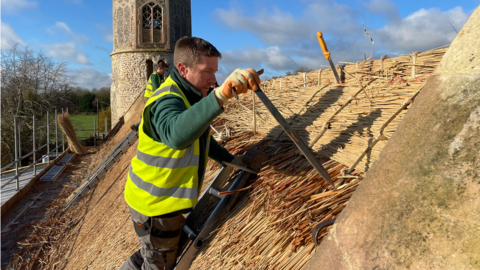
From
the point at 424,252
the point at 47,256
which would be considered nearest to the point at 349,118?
the point at 424,252

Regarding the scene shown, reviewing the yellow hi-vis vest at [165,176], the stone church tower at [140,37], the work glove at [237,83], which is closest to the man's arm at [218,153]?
the yellow hi-vis vest at [165,176]

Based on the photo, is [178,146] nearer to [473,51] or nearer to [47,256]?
[473,51]

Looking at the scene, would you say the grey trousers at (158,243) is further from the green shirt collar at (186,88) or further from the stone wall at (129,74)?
the stone wall at (129,74)

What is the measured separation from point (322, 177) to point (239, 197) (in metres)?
0.66

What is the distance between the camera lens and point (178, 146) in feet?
4.43

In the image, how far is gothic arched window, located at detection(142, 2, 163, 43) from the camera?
50.2 feet

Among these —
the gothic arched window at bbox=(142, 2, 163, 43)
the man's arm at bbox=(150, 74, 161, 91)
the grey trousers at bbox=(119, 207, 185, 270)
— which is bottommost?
the grey trousers at bbox=(119, 207, 185, 270)

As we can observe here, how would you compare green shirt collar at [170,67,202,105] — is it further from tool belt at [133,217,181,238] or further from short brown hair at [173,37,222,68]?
tool belt at [133,217,181,238]

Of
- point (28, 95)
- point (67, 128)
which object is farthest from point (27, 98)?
point (67, 128)

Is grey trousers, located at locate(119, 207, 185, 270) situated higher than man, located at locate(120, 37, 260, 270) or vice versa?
man, located at locate(120, 37, 260, 270)

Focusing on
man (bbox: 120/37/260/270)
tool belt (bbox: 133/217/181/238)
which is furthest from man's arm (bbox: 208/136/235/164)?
tool belt (bbox: 133/217/181/238)

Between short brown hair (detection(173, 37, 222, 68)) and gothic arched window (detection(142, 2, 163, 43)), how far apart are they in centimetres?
1482

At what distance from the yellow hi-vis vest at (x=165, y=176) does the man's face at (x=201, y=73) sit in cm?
10

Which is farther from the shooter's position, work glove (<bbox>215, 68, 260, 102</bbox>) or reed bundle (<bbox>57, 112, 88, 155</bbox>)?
reed bundle (<bbox>57, 112, 88, 155</bbox>)
